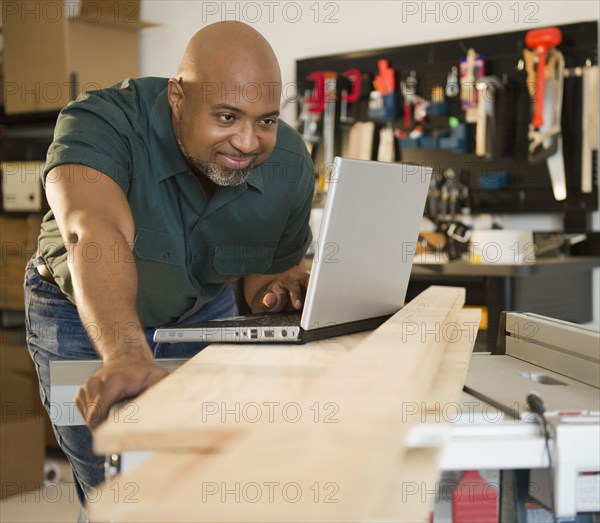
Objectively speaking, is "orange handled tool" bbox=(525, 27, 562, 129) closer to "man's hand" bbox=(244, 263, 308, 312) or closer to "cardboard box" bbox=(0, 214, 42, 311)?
"man's hand" bbox=(244, 263, 308, 312)

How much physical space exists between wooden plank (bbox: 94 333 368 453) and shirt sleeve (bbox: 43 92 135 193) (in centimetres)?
50

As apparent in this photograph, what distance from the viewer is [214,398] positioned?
892 millimetres

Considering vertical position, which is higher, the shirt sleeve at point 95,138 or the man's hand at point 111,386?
the shirt sleeve at point 95,138

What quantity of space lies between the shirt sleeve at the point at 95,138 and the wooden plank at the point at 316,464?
2.70 feet

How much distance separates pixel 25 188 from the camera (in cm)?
381

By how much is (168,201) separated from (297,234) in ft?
1.34

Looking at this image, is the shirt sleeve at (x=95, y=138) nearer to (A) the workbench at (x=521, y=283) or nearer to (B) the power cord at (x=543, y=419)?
(B) the power cord at (x=543, y=419)

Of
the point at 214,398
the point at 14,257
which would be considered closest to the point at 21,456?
the point at 14,257

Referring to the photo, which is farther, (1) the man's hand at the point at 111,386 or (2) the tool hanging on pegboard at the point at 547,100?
(2) the tool hanging on pegboard at the point at 547,100

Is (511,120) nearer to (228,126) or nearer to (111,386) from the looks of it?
(228,126)

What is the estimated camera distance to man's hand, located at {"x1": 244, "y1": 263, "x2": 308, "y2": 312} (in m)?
1.63

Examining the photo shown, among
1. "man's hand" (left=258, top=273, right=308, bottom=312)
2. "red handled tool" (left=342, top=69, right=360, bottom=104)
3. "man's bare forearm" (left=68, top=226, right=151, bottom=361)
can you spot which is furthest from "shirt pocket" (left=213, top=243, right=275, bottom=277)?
"red handled tool" (left=342, top=69, right=360, bottom=104)

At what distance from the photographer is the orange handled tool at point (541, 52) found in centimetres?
308

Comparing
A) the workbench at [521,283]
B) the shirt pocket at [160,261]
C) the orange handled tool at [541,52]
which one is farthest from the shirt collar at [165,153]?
the orange handled tool at [541,52]
